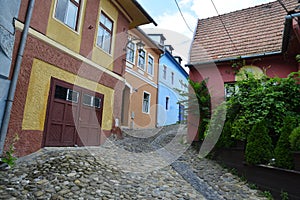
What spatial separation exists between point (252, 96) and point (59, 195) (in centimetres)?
487

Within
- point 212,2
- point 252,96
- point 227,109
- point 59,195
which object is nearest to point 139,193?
point 59,195

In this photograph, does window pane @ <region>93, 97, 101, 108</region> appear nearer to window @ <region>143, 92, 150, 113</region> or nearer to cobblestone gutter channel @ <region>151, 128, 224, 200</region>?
cobblestone gutter channel @ <region>151, 128, 224, 200</region>

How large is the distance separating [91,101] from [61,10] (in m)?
2.68

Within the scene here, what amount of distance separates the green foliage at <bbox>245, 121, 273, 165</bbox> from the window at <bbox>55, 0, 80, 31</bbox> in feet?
17.9

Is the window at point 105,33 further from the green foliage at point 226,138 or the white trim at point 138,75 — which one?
the green foliage at point 226,138

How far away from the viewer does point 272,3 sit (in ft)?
30.4

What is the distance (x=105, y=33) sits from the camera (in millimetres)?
7168

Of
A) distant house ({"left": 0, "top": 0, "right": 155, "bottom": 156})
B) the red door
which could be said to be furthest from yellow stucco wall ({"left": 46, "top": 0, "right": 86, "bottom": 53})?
the red door

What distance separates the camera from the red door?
17.0 ft

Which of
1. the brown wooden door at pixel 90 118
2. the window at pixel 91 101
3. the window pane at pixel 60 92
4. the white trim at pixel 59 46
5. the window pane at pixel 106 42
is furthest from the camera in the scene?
the window pane at pixel 106 42

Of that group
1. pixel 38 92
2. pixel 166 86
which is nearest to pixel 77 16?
pixel 38 92

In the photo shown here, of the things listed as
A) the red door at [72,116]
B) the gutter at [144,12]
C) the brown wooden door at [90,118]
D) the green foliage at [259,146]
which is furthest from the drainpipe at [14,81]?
the green foliage at [259,146]

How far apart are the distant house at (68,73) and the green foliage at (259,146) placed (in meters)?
4.39

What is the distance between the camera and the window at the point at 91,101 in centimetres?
622
